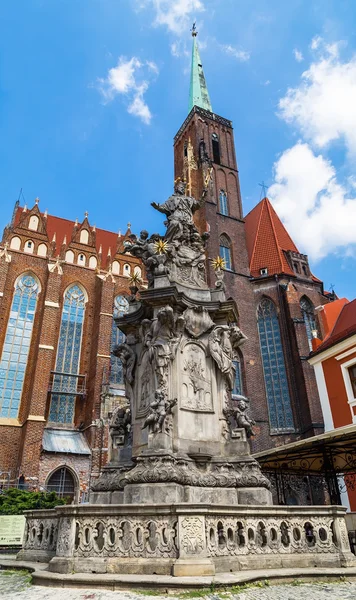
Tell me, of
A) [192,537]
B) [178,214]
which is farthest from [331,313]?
[192,537]

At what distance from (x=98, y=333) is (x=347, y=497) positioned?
54.0 feet

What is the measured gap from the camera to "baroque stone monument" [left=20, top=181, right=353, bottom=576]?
16.3ft

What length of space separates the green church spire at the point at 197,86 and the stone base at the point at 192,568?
1639 inches

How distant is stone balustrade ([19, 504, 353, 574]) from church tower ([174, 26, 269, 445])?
745 inches

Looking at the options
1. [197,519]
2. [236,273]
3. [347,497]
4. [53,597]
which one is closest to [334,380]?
[347,497]

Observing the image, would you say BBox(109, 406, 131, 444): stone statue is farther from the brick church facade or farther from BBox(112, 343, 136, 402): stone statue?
the brick church facade

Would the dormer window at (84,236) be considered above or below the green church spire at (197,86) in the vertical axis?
below

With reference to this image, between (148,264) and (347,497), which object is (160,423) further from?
(347,497)

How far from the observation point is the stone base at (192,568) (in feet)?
14.9

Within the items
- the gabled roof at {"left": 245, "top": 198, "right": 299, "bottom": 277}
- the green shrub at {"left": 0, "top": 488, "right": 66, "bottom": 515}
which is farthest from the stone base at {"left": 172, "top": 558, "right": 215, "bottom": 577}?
the gabled roof at {"left": 245, "top": 198, "right": 299, "bottom": 277}

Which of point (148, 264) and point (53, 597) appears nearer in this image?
point (53, 597)

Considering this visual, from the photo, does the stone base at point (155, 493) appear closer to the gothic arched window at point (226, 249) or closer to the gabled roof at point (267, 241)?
the gothic arched window at point (226, 249)

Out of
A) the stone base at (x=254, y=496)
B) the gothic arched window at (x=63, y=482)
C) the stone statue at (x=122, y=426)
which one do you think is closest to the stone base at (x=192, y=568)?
the stone base at (x=254, y=496)

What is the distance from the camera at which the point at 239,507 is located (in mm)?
5312
